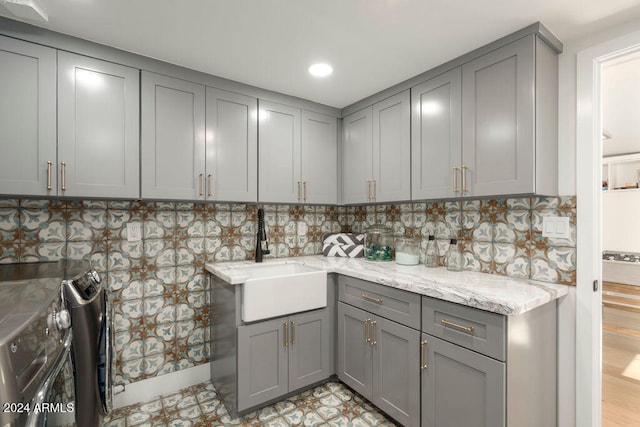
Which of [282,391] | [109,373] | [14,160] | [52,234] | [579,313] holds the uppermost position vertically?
[14,160]

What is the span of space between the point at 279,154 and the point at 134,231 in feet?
3.79

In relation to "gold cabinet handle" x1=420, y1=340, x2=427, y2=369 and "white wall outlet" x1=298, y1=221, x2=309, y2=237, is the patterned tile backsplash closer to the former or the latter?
"white wall outlet" x1=298, y1=221, x2=309, y2=237

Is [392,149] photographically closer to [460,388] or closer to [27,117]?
[460,388]

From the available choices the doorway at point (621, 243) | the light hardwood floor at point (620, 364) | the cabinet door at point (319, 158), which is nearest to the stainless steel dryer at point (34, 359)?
the cabinet door at point (319, 158)

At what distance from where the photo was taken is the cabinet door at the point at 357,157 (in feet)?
7.95

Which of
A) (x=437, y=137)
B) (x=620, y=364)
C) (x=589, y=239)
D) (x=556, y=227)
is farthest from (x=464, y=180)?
(x=620, y=364)

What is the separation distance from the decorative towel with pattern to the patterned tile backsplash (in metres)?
0.34

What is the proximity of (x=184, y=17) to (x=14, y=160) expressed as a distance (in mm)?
1093

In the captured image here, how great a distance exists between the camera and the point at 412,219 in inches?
96.6

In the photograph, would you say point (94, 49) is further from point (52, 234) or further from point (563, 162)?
point (563, 162)

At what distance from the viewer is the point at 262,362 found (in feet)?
6.12

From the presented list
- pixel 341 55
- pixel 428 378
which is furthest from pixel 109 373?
pixel 341 55

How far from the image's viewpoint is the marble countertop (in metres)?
1.32

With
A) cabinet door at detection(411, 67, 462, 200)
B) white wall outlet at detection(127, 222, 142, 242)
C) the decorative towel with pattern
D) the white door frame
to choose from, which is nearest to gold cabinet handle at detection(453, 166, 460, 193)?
cabinet door at detection(411, 67, 462, 200)
